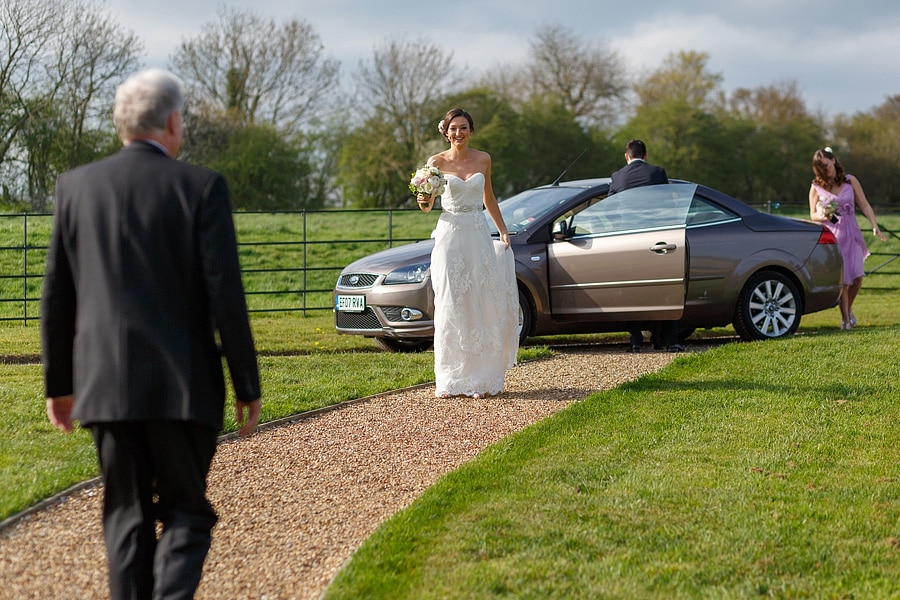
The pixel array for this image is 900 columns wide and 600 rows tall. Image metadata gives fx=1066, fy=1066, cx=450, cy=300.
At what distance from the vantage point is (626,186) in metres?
11.1

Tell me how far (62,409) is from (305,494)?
2101mm

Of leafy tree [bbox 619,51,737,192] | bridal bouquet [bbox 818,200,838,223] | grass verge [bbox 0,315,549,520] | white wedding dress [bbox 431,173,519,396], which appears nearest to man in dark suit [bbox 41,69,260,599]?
grass verge [bbox 0,315,549,520]

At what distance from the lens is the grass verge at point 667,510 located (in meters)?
3.86

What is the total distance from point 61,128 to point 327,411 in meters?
26.5

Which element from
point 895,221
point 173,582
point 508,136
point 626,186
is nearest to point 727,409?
point 626,186

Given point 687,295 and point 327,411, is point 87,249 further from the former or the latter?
point 687,295

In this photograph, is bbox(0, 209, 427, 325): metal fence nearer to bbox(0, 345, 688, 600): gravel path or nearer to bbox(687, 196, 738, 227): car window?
bbox(687, 196, 738, 227): car window

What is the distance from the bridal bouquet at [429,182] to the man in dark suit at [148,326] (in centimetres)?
504

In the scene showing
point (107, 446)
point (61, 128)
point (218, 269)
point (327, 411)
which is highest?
point (61, 128)

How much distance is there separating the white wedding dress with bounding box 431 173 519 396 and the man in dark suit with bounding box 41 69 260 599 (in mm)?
4993

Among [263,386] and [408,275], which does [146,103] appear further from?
[408,275]

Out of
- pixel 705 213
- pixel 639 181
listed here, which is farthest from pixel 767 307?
pixel 639 181

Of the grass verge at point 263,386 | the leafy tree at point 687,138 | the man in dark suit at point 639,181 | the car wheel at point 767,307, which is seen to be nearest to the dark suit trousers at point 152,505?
the grass verge at point 263,386

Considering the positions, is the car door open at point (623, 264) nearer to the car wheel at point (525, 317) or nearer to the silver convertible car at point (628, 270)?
the silver convertible car at point (628, 270)
